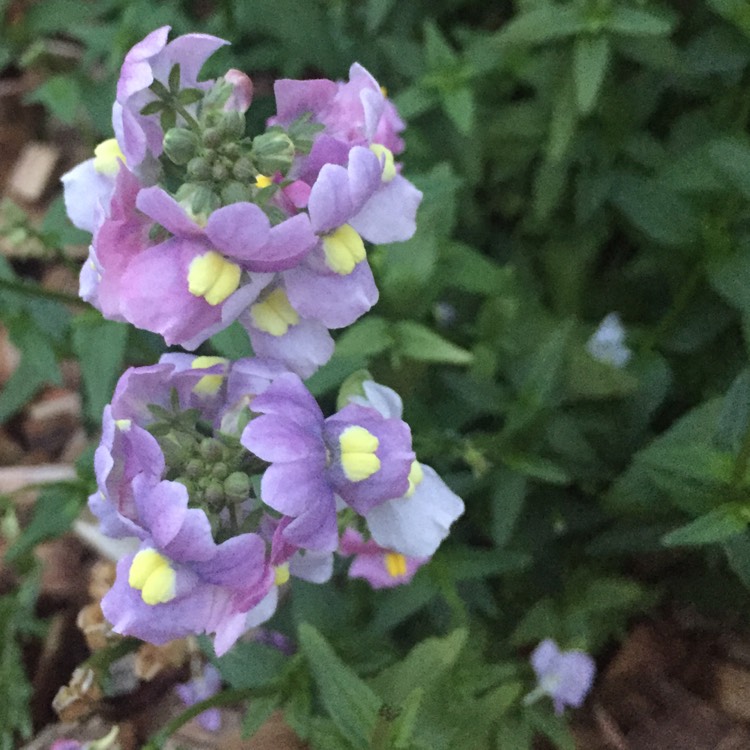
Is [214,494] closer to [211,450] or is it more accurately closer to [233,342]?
[211,450]

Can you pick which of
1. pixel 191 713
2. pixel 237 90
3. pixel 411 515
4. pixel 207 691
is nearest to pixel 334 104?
pixel 237 90

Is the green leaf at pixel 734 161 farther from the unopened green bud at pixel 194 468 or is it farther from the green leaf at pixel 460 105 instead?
the unopened green bud at pixel 194 468

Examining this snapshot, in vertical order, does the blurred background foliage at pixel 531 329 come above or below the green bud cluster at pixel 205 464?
below

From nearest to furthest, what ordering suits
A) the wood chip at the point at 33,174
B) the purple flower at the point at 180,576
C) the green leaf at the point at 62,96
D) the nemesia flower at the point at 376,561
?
the purple flower at the point at 180,576 → the nemesia flower at the point at 376,561 → the green leaf at the point at 62,96 → the wood chip at the point at 33,174

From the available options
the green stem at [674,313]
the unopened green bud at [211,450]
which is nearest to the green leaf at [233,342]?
the unopened green bud at [211,450]

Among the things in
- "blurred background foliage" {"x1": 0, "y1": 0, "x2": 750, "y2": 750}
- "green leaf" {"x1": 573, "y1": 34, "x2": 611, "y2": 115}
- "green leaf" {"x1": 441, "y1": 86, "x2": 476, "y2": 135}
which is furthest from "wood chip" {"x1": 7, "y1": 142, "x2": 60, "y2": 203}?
"green leaf" {"x1": 573, "y1": 34, "x2": 611, "y2": 115}

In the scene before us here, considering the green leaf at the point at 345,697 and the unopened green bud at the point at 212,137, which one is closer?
the unopened green bud at the point at 212,137
